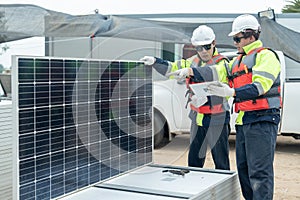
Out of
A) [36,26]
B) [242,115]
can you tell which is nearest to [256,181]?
[242,115]

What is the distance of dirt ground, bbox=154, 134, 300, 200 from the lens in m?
6.13

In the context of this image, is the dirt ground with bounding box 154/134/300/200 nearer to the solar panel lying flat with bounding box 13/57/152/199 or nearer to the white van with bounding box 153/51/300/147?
the white van with bounding box 153/51/300/147

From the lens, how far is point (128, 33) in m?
7.18

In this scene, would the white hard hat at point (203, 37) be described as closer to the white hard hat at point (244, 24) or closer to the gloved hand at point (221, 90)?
the white hard hat at point (244, 24)

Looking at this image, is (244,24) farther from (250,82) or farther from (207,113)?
(207,113)

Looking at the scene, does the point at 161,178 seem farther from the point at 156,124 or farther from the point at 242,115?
the point at 156,124

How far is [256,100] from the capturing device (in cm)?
399

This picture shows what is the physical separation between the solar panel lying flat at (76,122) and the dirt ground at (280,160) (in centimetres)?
257

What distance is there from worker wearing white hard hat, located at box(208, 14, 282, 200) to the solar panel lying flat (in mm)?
665

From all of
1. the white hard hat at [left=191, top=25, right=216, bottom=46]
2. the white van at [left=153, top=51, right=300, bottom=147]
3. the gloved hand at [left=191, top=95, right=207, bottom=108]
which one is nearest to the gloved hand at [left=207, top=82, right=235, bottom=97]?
the gloved hand at [left=191, top=95, right=207, bottom=108]

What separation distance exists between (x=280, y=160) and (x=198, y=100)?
3.99m

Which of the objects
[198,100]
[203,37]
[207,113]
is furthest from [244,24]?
[207,113]

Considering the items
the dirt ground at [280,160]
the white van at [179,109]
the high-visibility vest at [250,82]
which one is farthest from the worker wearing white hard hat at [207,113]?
the white van at [179,109]

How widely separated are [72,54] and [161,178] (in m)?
5.45
